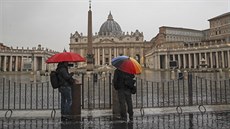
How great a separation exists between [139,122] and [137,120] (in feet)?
1.07

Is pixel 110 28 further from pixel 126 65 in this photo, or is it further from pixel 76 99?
pixel 126 65

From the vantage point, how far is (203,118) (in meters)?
8.21

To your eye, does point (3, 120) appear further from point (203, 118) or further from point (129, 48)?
point (129, 48)

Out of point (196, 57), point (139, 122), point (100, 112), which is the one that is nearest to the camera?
point (139, 122)

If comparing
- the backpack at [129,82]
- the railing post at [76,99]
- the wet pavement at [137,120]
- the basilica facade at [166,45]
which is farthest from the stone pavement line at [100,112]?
the basilica facade at [166,45]

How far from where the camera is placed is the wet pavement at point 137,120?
7.12 metres

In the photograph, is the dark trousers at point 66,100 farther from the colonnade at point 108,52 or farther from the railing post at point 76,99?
the colonnade at point 108,52

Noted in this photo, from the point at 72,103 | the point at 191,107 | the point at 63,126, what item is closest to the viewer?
the point at 63,126

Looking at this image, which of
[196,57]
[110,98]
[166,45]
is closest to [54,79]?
[110,98]

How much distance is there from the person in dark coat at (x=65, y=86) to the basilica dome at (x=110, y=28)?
113 metres

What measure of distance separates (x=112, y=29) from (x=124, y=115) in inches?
4589

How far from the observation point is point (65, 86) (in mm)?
8195

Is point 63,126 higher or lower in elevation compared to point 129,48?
lower

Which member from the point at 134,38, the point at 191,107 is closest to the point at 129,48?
the point at 134,38
